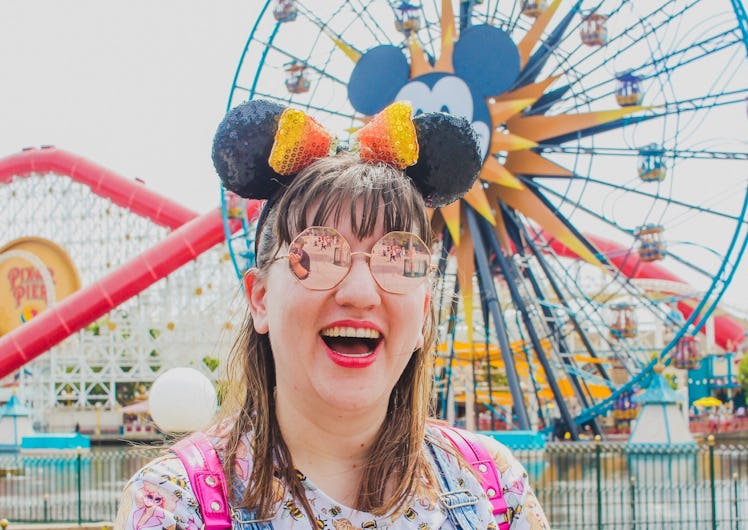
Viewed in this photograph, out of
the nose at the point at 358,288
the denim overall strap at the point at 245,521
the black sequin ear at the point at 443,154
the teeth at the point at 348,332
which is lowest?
the denim overall strap at the point at 245,521

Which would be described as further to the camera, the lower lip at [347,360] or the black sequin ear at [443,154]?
the black sequin ear at [443,154]

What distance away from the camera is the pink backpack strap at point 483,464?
168 centimetres

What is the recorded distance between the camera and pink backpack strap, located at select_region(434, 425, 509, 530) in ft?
5.53

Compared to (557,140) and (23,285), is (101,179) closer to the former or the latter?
(23,285)

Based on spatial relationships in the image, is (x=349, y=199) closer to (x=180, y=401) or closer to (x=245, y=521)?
(x=245, y=521)

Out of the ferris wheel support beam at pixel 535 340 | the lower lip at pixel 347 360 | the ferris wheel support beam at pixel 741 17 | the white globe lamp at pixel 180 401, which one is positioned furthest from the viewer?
the ferris wheel support beam at pixel 535 340

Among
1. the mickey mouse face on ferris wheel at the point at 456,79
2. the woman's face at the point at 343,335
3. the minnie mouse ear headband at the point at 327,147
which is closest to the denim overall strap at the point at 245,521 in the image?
the woman's face at the point at 343,335

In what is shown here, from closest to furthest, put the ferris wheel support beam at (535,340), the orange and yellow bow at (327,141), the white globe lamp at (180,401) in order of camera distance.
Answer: the orange and yellow bow at (327,141), the white globe lamp at (180,401), the ferris wheel support beam at (535,340)

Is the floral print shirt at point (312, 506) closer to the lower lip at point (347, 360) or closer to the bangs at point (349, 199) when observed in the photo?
the lower lip at point (347, 360)

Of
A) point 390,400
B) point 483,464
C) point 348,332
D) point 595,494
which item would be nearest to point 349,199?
point 348,332

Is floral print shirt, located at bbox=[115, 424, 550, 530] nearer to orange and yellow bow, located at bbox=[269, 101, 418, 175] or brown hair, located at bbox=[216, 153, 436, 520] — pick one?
brown hair, located at bbox=[216, 153, 436, 520]

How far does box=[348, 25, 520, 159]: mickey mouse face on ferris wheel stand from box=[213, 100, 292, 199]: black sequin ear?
12.3 m

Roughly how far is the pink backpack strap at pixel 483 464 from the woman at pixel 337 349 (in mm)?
15

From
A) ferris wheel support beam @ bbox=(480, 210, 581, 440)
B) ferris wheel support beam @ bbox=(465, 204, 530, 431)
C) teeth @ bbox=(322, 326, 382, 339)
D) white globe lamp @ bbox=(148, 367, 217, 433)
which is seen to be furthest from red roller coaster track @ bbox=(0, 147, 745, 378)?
teeth @ bbox=(322, 326, 382, 339)
